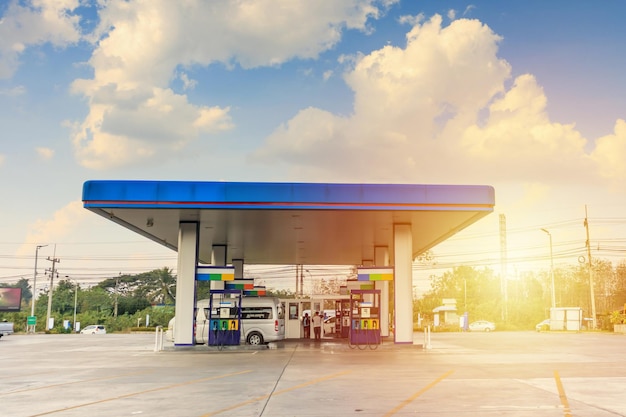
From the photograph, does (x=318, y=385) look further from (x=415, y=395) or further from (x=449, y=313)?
(x=449, y=313)

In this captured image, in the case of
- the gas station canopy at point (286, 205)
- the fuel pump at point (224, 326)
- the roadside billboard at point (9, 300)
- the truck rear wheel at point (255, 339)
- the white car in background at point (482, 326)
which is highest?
the gas station canopy at point (286, 205)

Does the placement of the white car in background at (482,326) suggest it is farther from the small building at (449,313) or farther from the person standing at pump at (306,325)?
the person standing at pump at (306,325)

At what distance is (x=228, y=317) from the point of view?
25.5m

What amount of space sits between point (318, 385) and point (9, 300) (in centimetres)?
8126

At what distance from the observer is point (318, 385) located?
13242 millimetres

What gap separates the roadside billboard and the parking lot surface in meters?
67.7

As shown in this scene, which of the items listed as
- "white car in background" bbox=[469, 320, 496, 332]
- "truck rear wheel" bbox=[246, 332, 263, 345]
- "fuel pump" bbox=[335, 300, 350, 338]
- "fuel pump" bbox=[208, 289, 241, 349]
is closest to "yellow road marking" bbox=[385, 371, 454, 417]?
"fuel pump" bbox=[208, 289, 241, 349]

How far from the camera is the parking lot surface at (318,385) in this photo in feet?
33.4

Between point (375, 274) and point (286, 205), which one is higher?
point (286, 205)

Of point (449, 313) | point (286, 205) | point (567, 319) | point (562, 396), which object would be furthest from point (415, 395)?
point (449, 313)

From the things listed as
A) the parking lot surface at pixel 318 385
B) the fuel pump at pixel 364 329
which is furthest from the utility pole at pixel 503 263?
the parking lot surface at pixel 318 385

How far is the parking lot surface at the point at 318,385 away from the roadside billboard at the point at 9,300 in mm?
67716

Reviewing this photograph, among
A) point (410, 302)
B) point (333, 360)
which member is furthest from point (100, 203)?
point (410, 302)

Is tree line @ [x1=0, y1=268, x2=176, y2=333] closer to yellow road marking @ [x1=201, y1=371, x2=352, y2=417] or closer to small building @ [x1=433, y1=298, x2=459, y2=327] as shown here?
small building @ [x1=433, y1=298, x2=459, y2=327]
